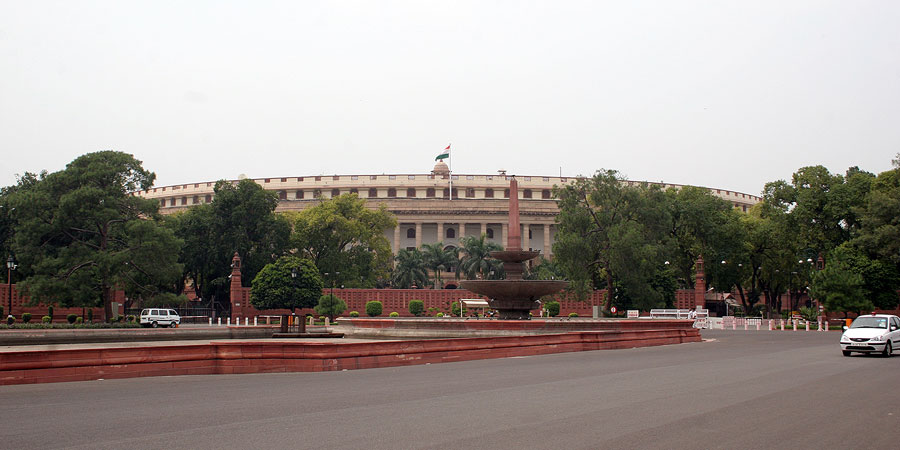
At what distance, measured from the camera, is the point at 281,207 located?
91500 mm

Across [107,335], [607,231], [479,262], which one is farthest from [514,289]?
[479,262]

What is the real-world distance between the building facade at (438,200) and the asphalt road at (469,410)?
74984 millimetres

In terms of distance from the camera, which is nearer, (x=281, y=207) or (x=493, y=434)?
(x=493, y=434)

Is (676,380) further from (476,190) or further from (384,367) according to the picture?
(476,190)

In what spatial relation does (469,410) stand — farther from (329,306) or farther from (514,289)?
(329,306)

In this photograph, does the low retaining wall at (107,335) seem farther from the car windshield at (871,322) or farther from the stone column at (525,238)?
the stone column at (525,238)

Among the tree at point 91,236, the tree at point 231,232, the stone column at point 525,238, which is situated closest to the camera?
the tree at point 91,236

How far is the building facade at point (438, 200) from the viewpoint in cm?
9188

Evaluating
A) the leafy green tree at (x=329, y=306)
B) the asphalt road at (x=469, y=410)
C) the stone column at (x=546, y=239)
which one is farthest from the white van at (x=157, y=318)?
the stone column at (x=546, y=239)

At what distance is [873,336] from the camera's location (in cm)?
2220

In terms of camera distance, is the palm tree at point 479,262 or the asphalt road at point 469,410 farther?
the palm tree at point 479,262

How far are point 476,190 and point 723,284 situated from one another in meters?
37.5

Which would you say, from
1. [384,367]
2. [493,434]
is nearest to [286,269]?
[384,367]

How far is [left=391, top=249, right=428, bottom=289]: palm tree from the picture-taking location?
3036 inches
